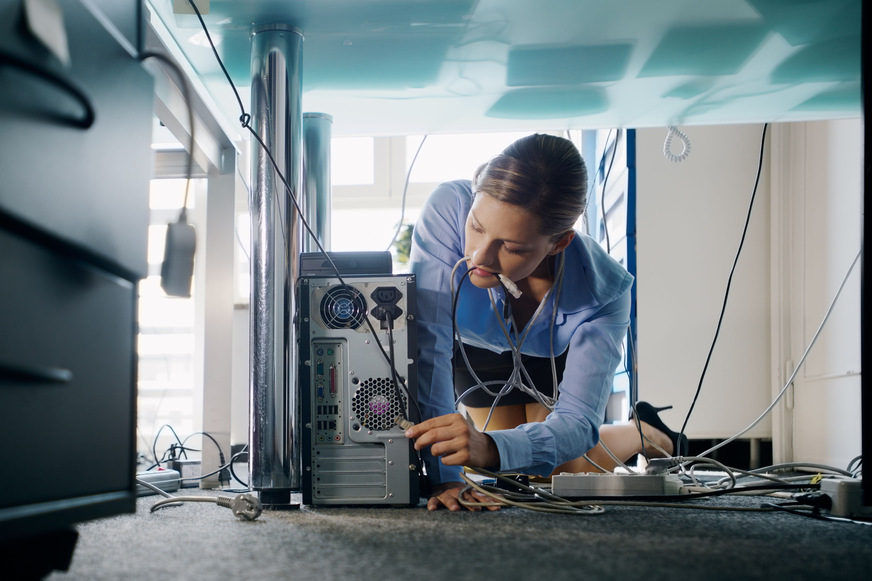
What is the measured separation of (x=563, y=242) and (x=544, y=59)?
33 cm

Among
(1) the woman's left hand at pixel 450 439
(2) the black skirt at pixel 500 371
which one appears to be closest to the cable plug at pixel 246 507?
(1) the woman's left hand at pixel 450 439

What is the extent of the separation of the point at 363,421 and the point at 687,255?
6.45ft

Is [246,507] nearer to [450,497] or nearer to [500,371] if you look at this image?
[450,497]

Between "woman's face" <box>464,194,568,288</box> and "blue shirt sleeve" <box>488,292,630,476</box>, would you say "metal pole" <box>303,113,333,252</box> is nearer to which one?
"woman's face" <box>464,194,568,288</box>

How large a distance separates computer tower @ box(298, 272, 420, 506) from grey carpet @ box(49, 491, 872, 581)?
0.04 meters

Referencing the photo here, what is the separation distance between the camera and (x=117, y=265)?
1.82 feet

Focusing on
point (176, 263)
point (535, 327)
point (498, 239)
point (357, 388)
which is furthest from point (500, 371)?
point (176, 263)

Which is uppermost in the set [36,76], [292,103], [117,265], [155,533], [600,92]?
[600,92]

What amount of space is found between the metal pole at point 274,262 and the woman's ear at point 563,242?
1.55 feet

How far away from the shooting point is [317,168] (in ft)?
5.17

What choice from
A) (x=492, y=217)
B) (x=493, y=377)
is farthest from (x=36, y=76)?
(x=493, y=377)

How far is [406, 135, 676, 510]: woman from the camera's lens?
1140mm

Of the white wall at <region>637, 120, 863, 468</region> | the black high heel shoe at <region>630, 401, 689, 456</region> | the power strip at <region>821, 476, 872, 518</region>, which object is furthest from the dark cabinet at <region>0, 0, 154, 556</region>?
the white wall at <region>637, 120, 863, 468</region>

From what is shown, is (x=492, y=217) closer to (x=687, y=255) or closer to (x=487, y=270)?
(x=487, y=270)
